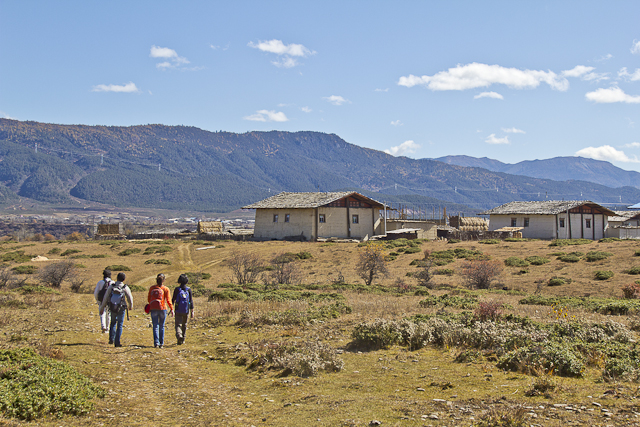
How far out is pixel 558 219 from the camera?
159ft

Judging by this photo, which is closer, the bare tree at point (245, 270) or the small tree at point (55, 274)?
the small tree at point (55, 274)

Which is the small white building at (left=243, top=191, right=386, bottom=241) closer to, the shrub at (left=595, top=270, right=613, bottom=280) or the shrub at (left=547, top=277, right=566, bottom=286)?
the shrub at (left=547, top=277, right=566, bottom=286)

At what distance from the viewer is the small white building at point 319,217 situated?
4538cm

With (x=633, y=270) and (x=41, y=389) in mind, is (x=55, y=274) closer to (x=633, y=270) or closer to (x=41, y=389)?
(x=41, y=389)

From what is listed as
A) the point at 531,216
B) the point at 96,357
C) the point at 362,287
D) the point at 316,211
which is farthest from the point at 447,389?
the point at 531,216

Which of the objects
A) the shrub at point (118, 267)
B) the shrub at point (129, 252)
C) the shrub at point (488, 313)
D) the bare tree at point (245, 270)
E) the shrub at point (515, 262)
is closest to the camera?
the shrub at point (488, 313)

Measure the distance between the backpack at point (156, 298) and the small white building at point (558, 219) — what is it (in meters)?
45.6

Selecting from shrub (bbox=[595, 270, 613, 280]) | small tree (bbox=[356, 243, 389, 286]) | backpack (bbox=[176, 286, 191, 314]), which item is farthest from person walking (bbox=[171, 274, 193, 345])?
shrub (bbox=[595, 270, 613, 280])

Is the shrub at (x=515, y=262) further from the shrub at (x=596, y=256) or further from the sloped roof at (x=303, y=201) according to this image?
the sloped roof at (x=303, y=201)

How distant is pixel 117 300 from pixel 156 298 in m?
0.72

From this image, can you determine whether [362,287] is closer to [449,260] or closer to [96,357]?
[449,260]

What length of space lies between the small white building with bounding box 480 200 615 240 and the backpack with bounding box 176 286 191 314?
1776 inches

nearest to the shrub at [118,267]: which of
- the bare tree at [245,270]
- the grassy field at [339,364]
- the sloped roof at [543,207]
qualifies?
the bare tree at [245,270]

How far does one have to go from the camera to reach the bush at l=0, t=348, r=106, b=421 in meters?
5.55
